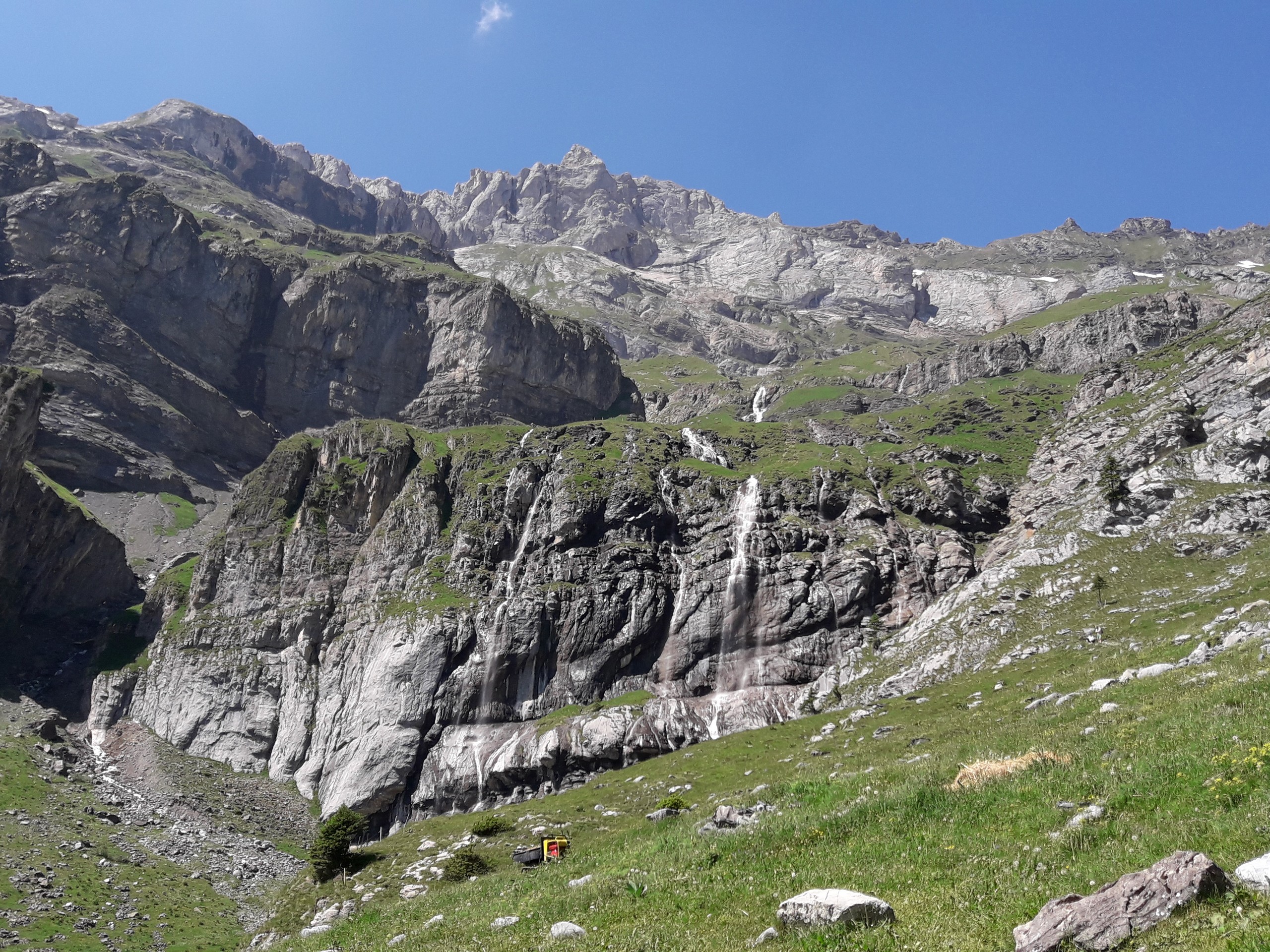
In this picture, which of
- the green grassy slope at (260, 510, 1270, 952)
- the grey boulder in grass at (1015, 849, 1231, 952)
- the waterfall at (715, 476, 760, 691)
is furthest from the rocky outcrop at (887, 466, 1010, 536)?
the grey boulder in grass at (1015, 849, 1231, 952)

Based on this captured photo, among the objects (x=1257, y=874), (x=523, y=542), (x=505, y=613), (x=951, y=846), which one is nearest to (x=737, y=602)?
(x=505, y=613)

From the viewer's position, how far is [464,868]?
45625 millimetres

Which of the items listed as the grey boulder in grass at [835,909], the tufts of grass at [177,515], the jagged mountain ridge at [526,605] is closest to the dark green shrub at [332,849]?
the jagged mountain ridge at [526,605]

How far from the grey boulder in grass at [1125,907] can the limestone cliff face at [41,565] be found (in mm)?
164516

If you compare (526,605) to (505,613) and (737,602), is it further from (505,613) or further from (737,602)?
(737,602)

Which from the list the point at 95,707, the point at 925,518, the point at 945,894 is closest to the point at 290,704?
the point at 95,707

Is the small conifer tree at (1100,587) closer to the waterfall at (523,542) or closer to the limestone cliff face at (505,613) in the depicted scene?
the limestone cliff face at (505,613)

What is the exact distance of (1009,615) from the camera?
84812mm

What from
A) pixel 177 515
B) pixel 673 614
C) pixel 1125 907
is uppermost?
pixel 177 515

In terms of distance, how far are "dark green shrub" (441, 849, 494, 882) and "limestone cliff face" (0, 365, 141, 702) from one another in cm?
12330

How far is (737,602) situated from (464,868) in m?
71.3

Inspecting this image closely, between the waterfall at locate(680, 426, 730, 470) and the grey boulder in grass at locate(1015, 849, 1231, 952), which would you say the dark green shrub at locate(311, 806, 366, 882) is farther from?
the waterfall at locate(680, 426, 730, 470)

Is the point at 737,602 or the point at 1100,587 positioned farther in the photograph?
the point at 737,602

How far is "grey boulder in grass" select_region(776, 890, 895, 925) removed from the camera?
1150 centimetres
